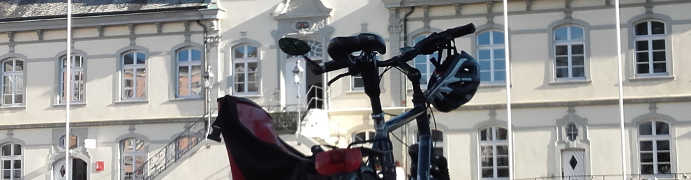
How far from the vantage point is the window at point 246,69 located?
95.0ft

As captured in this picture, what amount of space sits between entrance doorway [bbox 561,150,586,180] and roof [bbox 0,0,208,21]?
31.5ft

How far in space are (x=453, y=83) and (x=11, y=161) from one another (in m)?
25.7

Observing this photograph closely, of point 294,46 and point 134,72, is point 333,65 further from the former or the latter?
point 134,72

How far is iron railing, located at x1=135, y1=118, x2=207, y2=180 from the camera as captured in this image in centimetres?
2861

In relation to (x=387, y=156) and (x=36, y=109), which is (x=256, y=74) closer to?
(x=36, y=109)

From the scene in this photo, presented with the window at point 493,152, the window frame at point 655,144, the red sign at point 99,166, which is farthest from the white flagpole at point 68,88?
the window frame at point 655,144

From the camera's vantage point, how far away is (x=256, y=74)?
2892 centimetres

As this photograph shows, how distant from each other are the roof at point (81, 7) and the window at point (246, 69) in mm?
1515

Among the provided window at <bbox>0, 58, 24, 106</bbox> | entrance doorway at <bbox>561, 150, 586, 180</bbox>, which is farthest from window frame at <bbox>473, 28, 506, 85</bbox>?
window at <bbox>0, 58, 24, 106</bbox>

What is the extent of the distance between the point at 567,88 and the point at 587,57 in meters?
0.84

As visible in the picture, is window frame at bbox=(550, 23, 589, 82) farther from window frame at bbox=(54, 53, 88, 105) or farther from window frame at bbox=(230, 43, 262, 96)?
window frame at bbox=(54, 53, 88, 105)

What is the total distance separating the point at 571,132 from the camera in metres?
26.8

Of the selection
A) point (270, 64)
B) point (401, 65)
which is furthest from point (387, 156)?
point (270, 64)

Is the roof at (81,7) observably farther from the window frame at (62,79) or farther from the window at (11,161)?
the window at (11,161)
